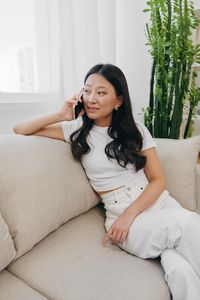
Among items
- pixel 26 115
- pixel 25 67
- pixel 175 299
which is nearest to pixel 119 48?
pixel 25 67

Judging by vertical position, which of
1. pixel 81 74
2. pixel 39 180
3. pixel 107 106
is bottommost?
pixel 39 180

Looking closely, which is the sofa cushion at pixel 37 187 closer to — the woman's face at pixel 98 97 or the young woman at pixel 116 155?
the young woman at pixel 116 155

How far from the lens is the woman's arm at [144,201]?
1029mm

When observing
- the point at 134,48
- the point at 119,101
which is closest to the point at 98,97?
the point at 119,101

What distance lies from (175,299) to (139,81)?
169cm

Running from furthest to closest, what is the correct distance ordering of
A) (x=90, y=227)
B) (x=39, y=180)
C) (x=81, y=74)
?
(x=81, y=74) < (x=90, y=227) < (x=39, y=180)

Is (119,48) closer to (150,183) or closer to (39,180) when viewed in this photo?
(150,183)

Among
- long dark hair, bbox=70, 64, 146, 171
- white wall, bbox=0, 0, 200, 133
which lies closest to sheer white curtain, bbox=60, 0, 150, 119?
white wall, bbox=0, 0, 200, 133

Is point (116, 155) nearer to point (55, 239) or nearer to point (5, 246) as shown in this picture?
point (55, 239)

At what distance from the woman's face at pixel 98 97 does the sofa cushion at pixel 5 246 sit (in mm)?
604

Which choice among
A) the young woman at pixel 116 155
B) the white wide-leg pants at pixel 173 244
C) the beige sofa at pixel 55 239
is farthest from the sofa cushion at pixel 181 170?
the beige sofa at pixel 55 239

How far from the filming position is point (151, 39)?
1.74m

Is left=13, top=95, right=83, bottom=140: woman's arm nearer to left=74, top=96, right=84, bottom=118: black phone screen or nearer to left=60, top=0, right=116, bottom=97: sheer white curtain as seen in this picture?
left=74, top=96, right=84, bottom=118: black phone screen

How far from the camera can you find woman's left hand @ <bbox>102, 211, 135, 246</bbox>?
1.02 meters
